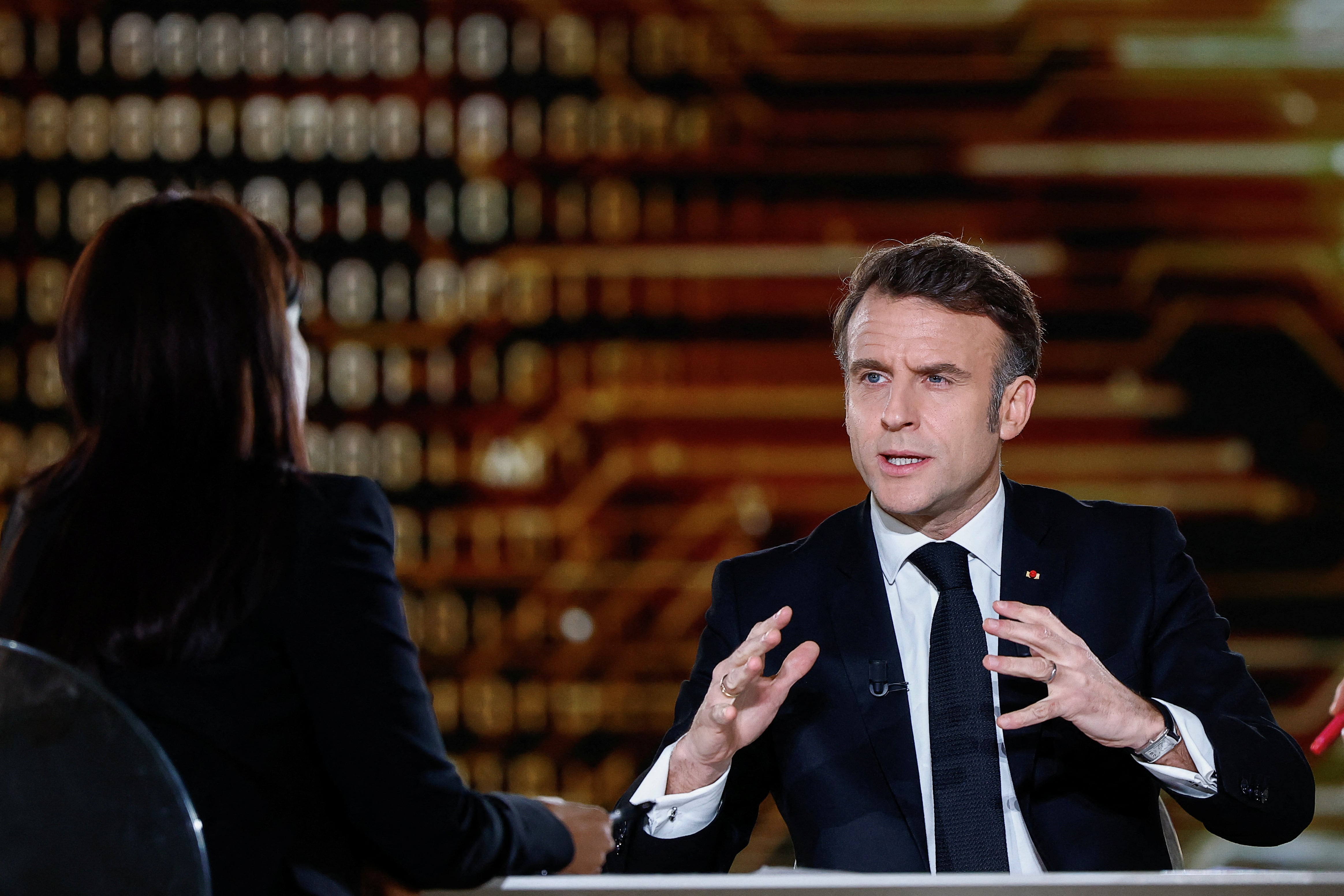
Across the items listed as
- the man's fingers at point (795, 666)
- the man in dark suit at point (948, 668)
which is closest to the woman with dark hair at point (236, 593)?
the man's fingers at point (795, 666)

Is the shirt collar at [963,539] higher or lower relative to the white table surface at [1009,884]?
higher

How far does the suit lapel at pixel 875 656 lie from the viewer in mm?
1580

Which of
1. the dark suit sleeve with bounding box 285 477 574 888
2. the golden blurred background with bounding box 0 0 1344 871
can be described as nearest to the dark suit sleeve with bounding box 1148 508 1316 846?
the dark suit sleeve with bounding box 285 477 574 888

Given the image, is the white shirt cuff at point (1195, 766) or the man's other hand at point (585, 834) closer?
the man's other hand at point (585, 834)

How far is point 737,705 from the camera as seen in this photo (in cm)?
142

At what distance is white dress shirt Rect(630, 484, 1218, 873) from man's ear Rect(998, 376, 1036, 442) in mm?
90

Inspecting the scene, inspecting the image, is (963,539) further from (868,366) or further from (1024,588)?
(868,366)

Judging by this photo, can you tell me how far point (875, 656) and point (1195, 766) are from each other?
41 centimetres

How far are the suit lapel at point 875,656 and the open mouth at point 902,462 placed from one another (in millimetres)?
149

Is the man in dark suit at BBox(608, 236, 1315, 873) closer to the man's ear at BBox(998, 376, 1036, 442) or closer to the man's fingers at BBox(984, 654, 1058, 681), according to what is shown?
the man's ear at BBox(998, 376, 1036, 442)

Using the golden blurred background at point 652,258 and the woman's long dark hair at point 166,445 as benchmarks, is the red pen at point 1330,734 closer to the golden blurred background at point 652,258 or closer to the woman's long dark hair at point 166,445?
the woman's long dark hair at point 166,445

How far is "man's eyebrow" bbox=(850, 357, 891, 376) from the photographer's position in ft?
5.60

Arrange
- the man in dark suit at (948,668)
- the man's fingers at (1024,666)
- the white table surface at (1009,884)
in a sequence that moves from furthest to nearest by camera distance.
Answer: the man in dark suit at (948,668) → the man's fingers at (1024,666) → the white table surface at (1009,884)

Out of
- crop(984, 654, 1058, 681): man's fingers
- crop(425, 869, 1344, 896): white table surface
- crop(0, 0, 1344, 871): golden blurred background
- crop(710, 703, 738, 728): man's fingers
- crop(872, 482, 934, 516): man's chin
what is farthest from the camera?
crop(0, 0, 1344, 871): golden blurred background
